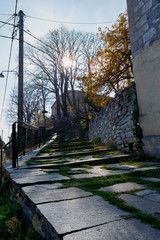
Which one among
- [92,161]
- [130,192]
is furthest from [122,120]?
[130,192]

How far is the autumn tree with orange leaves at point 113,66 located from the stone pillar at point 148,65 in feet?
5.67

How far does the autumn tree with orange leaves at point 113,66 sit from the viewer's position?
6613 mm

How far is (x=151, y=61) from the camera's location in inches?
168

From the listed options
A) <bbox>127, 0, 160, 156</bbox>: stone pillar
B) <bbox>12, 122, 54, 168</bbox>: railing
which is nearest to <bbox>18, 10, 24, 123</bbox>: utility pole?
<bbox>12, 122, 54, 168</bbox>: railing

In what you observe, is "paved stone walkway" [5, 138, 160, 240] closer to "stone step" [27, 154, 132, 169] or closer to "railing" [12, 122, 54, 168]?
"stone step" [27, 154, 132, 169]

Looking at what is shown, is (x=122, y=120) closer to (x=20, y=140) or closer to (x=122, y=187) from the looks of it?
(x=20, y=140)

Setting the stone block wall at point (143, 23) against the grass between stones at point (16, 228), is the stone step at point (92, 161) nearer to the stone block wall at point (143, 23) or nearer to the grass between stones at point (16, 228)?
the grass between stones at point (16, 228)

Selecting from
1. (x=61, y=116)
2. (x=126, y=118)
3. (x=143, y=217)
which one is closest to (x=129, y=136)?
(x=126, y=118)

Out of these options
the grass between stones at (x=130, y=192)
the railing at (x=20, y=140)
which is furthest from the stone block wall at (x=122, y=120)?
the railing at (x=20, y=140)

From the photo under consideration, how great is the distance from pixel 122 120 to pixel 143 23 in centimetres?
279

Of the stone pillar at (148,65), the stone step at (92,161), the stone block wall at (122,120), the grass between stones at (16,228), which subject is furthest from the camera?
the stone block wall at (122,120)

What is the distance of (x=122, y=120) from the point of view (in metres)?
5.55

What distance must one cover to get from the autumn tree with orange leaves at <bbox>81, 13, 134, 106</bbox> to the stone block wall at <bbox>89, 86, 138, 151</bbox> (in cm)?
65

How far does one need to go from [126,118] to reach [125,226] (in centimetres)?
448
